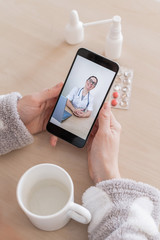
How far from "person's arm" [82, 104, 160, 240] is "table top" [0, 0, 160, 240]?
3 cm

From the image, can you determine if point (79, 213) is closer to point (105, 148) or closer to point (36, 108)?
point (105, 148)

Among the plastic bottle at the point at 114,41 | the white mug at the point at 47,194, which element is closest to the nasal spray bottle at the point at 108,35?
the plastic bottle at the point at 114,41

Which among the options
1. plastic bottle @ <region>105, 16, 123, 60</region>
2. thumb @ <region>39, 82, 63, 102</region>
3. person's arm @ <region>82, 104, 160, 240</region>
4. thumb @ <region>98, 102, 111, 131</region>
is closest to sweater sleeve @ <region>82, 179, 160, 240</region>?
person's arm @ <region>82, 104, 160, 240</region>

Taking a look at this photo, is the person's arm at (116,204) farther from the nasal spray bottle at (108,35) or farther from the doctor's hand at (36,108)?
the nasal spray bottle at (108,35)

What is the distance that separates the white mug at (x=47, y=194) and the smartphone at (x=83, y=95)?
129mm

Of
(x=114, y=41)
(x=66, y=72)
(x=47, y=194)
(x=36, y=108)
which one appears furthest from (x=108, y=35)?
(x=47, y=194)

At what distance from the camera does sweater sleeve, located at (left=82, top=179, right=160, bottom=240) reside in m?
0.56

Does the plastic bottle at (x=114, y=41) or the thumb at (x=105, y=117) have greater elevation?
the plastic bottle at (x=114, y=41)

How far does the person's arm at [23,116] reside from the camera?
0.70m

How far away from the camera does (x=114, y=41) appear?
80cm

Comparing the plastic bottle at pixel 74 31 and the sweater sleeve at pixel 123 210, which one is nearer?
the sweater sleeve at pixel 123 210

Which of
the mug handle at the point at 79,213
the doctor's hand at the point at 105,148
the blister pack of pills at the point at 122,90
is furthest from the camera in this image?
the blister pack of pills at the point at 122,90

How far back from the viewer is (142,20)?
35.2 inches

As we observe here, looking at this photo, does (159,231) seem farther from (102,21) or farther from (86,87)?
(102,21)
